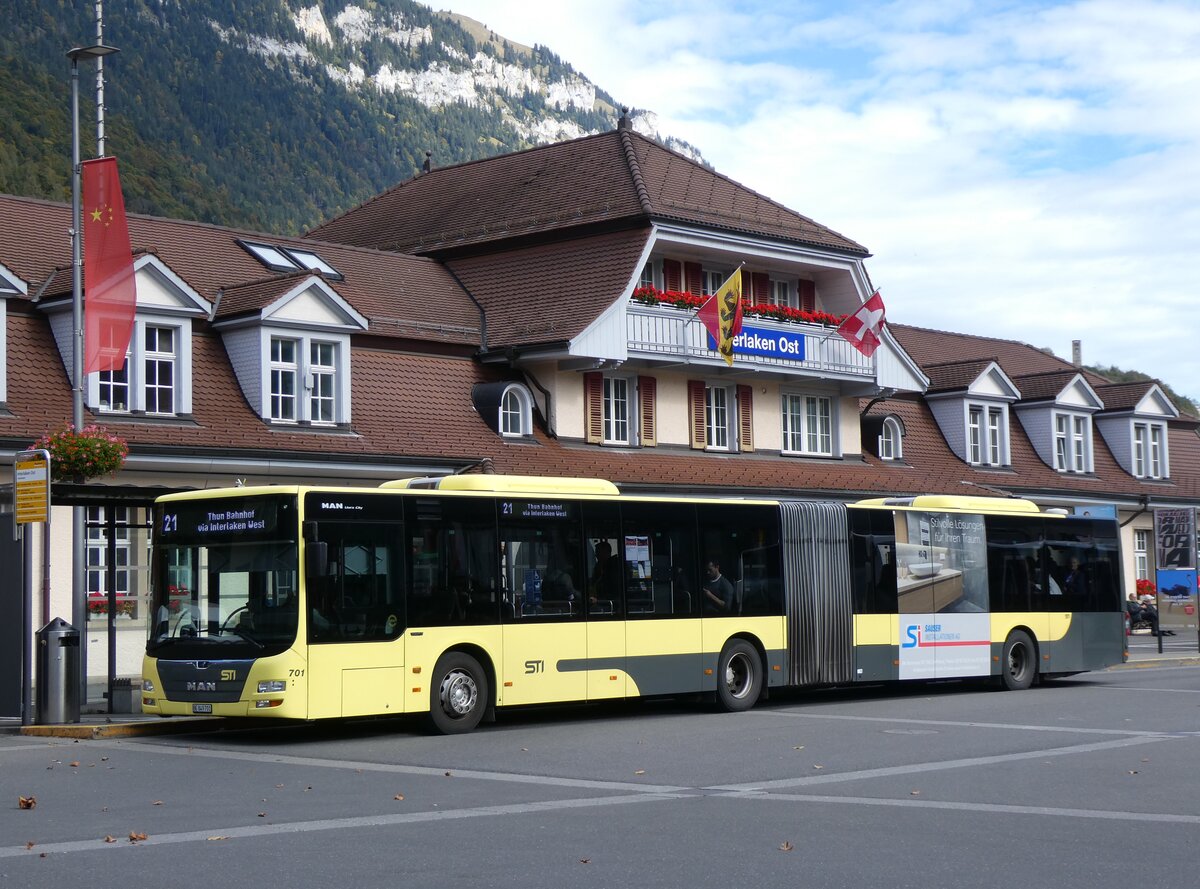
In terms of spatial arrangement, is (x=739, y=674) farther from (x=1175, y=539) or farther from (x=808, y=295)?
(x=808, y=295)

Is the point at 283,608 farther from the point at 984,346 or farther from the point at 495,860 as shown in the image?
the point at 984,346

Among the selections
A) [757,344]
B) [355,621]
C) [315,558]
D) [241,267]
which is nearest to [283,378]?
[241,267]

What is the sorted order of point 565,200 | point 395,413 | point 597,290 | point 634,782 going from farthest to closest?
point 565,200 < point 597,290 < point 395,413 < point 634,782

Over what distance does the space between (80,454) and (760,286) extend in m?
20.9

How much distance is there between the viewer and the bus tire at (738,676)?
2244 centimetres

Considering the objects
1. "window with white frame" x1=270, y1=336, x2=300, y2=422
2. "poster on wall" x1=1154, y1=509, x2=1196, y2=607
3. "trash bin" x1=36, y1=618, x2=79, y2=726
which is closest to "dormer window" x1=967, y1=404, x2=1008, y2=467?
"poster on wall" x1=1154, y1=509, x2=1196, y2=607

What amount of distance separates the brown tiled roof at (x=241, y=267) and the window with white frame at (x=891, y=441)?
12.1 meters

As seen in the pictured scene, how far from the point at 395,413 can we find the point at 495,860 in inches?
854

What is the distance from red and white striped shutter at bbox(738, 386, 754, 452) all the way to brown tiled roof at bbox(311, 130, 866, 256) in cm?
356

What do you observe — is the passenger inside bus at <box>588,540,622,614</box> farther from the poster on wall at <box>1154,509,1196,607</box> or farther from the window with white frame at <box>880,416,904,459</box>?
the window with white frame at <box>880,416,904,459</box>

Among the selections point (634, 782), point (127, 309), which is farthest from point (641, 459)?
point (634, 782)

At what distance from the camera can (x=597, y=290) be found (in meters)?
34.7

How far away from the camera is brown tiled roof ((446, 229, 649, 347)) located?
3425 centimetres

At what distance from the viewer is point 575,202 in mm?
37125
